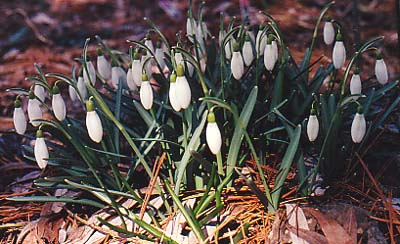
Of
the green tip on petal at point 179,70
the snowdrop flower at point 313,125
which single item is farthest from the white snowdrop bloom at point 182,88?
the snowdrop flower at point 313,125

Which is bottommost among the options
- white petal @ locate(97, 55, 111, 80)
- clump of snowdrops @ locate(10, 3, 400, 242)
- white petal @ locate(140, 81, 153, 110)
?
clump of snowdrops @ locate(10, 3, 400, 242)

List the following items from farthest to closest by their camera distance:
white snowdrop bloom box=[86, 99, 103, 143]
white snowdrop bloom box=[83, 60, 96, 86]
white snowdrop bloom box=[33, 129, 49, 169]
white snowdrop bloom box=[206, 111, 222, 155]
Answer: white snowdrop bloom box=[83, 60, 96, 86]
white snowdrop bloom box=[33, 129, 49, 169]
white snowdrop bloom box=[86, 99, 103, 143]
white snowdrop bloom box=[206, 111, 222, 155]

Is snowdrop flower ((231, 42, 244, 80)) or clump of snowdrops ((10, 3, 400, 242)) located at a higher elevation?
snowdrop flower ((231, 42, 244, 80))

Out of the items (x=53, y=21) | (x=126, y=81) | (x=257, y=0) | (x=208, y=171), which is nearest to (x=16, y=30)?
(x=53, y=21)

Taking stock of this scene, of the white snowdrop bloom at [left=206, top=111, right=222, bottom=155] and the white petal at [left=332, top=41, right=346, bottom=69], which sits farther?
the white petal at [left=332, top=41, right=346, bottom=69]

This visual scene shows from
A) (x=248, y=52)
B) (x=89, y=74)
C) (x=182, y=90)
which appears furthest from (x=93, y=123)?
(x=248, y=52)

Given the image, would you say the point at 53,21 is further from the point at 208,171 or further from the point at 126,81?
the point at 208,171

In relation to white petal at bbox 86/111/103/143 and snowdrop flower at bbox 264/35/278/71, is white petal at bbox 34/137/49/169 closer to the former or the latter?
white petal at bbox 86/111/103/143

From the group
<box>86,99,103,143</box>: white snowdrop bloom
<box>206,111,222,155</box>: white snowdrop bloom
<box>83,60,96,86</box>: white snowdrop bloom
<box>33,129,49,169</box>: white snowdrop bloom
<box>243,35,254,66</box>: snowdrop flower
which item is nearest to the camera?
<box>206,111,222,155</box>: white snowdrop bloom

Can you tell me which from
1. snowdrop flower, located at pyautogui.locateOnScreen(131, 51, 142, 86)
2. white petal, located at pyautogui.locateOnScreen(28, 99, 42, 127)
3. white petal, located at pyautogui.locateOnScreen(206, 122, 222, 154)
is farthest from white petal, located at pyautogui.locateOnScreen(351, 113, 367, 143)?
white petal, located at pyautogui.locateOnScreen(28, 99, 42, 127)

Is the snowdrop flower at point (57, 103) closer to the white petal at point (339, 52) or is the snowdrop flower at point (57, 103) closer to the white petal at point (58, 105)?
the white petal at point (58, 105)
